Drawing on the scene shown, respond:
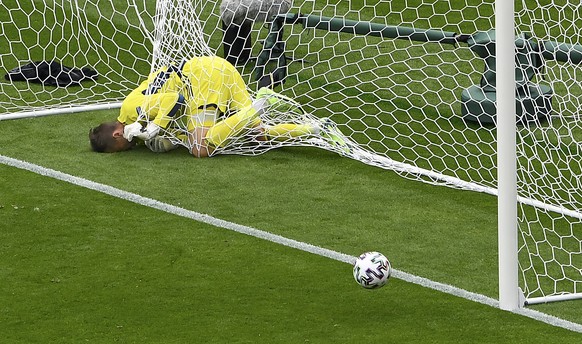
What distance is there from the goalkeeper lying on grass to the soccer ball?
2.32 m

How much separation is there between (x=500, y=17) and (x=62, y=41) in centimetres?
547

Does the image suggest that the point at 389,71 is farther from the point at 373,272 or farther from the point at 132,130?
the point at 373,272

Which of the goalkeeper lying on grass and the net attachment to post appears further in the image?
the goalkeeper lying on grass

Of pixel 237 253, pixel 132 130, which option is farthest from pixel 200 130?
pixel 237 253

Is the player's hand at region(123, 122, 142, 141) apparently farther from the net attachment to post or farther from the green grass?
the net attachment to post

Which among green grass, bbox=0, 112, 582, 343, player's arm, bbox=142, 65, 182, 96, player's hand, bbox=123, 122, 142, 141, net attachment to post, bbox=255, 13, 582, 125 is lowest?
green grass, bbox=0, 112, 582, 343

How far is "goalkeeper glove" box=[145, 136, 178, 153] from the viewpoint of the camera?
787 cm

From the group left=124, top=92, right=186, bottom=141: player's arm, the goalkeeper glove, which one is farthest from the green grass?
left=124, top=92, right=186, bottom=141: player's arm

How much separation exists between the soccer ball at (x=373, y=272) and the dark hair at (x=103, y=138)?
2744mm

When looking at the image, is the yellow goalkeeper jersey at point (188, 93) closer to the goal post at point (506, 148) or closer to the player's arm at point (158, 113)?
the player's arm at point (158, 113)

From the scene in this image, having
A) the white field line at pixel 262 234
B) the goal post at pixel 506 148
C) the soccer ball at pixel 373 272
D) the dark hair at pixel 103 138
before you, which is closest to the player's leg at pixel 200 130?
the dark hair at pixel 103 138

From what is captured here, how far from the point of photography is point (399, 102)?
8812 mm

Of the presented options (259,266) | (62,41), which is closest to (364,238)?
(259,266)

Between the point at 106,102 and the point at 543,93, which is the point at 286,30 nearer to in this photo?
the point at 106,102
